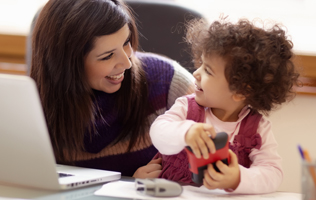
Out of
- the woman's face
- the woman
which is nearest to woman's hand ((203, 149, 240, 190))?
the woman

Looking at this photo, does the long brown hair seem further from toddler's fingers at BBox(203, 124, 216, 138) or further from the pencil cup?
the pencil cup

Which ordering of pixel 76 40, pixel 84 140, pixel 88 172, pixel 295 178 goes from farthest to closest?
pixel 295 178 → pixel 84 140 → pixel 76 40 → pixel 88 172

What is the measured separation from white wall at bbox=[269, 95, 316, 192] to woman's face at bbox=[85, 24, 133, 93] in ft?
3.05

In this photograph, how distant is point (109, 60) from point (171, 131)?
1.29 feet

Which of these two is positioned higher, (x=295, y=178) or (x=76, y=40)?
(x=76, y=40)

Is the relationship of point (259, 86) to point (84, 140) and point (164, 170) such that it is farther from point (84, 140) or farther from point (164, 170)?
point (84, 140)

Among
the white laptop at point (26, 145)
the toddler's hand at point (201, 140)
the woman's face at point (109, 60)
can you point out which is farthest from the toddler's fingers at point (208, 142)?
the woman's face at point (109, 60)

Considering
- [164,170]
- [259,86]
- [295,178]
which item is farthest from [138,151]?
[295,178]

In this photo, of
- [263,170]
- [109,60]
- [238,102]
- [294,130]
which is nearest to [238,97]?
[238,102]

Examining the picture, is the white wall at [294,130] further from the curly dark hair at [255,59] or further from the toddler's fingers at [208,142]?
the toddler's fingers at [208,142]

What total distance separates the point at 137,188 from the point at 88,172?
0.19 m

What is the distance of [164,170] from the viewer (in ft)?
3.40

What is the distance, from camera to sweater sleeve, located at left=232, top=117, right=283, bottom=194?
85 centimetres

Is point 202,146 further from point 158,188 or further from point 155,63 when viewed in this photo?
point 155,63
